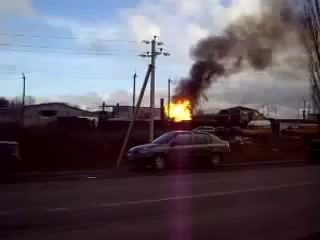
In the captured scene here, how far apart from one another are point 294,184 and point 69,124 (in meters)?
56.2

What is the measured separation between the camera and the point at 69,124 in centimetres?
7331

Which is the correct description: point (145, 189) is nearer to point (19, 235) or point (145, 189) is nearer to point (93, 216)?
point (93, 216)

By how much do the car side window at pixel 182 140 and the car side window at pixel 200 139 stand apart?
0.25m

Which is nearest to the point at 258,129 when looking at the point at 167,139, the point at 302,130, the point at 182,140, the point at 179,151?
the point at 302,130

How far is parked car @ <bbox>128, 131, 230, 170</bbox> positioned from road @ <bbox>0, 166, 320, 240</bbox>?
549 centimetres

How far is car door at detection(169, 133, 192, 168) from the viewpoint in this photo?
1033 inches

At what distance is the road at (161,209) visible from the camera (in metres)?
10.1

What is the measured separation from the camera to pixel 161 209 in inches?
510

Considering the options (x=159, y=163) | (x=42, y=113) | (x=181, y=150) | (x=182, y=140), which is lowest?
(x=159, y=163)

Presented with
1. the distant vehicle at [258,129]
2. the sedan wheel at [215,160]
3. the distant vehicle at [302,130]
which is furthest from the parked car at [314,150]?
the distant vehicle at [258,129]

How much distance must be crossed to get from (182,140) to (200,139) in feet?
3.38

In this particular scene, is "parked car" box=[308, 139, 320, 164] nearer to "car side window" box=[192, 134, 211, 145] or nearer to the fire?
"car side window" box=[192, 134, 211, 145]

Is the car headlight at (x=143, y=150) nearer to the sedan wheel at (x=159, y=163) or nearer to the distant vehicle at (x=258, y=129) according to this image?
the sedan wheel at (x=159, y=163)

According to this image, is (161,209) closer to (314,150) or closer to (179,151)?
(179,151)
